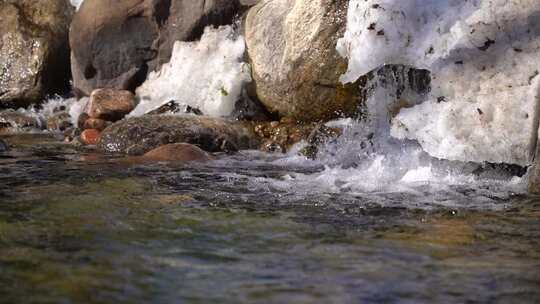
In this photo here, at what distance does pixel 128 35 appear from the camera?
398 inches

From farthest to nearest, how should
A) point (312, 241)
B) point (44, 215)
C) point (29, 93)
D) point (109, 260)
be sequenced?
point (29, 93), point (44, 215), point (312, 241), point (109, 260)

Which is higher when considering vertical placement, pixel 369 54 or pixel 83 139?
pixel 369 54

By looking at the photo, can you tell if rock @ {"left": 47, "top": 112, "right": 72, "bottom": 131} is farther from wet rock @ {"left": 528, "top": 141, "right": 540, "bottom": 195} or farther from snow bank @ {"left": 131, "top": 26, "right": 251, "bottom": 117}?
wet rock @ {"left": 528, "top": 141, "right": 540, "bottom": 195}

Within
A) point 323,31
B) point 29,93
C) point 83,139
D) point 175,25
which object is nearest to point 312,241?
point 323,31

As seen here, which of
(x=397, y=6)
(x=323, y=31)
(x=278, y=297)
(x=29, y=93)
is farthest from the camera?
(x=29, y=93)

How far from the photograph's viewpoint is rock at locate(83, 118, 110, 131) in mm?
9062

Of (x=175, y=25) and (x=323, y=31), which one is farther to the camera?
(x=175, y=25)

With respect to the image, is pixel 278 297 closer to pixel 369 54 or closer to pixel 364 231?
pixel 364 231

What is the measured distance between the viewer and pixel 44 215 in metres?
4.00

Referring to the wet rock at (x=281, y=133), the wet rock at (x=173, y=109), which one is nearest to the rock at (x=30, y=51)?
the wet rock at (x=173, y=109)

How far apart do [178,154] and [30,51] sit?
5.70m

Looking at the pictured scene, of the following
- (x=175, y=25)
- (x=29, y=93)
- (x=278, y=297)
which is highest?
(x=175, y=25)

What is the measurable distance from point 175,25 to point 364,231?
6691 millimetres

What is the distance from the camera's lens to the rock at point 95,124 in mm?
9062
